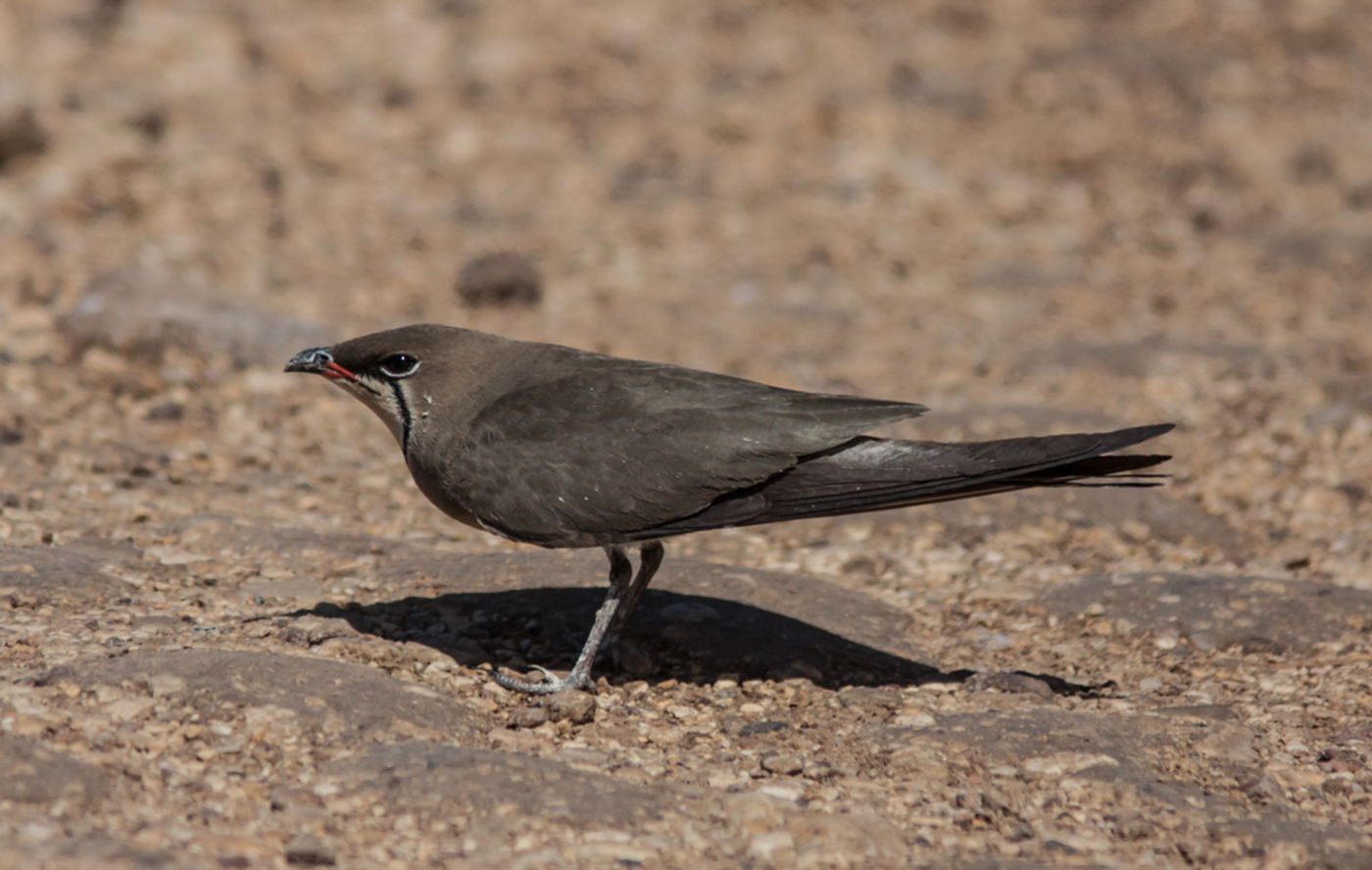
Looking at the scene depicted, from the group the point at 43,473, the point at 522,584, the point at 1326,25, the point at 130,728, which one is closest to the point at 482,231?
the point at 43,473

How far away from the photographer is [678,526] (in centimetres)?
489

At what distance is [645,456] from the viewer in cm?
494

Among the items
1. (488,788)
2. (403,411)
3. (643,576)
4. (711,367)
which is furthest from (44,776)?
(711,367)

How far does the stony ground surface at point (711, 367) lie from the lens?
4.11 metres

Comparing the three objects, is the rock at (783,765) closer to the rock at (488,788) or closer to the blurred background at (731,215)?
the rock at (488,788)

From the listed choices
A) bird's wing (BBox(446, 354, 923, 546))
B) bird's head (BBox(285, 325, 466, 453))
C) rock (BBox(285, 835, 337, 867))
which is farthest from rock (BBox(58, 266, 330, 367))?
rock (BBox(285, 835, 337, 867))

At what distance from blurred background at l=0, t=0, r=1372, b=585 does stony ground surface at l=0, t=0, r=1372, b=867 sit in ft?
0.12

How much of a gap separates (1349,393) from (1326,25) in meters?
6.26

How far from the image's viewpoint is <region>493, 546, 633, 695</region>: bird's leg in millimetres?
4941

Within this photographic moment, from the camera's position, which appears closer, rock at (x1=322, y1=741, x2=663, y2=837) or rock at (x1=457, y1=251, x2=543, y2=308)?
rock at (x1=322, y1=741, x2=663, y2=837)

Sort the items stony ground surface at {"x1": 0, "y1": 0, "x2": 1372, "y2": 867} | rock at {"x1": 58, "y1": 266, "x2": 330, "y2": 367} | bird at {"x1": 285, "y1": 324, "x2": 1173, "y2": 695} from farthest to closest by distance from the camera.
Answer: rock at {"x1": 58, "y1": 266, "x2": 330, "y2": 367} < bird at {"x1": 285, "y1": 324, "x2": 1173, "y2": 695} < stony ground surface at {"x1": 0, "y1": 0, "x2": 1372, "y2": 867}

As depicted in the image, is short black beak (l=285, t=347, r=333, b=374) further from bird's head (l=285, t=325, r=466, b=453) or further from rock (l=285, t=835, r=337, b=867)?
rock (l=285, t=835, r=337, b=867)

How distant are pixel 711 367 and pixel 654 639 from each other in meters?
3.22

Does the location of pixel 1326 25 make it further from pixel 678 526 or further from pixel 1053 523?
pixel 678 526
